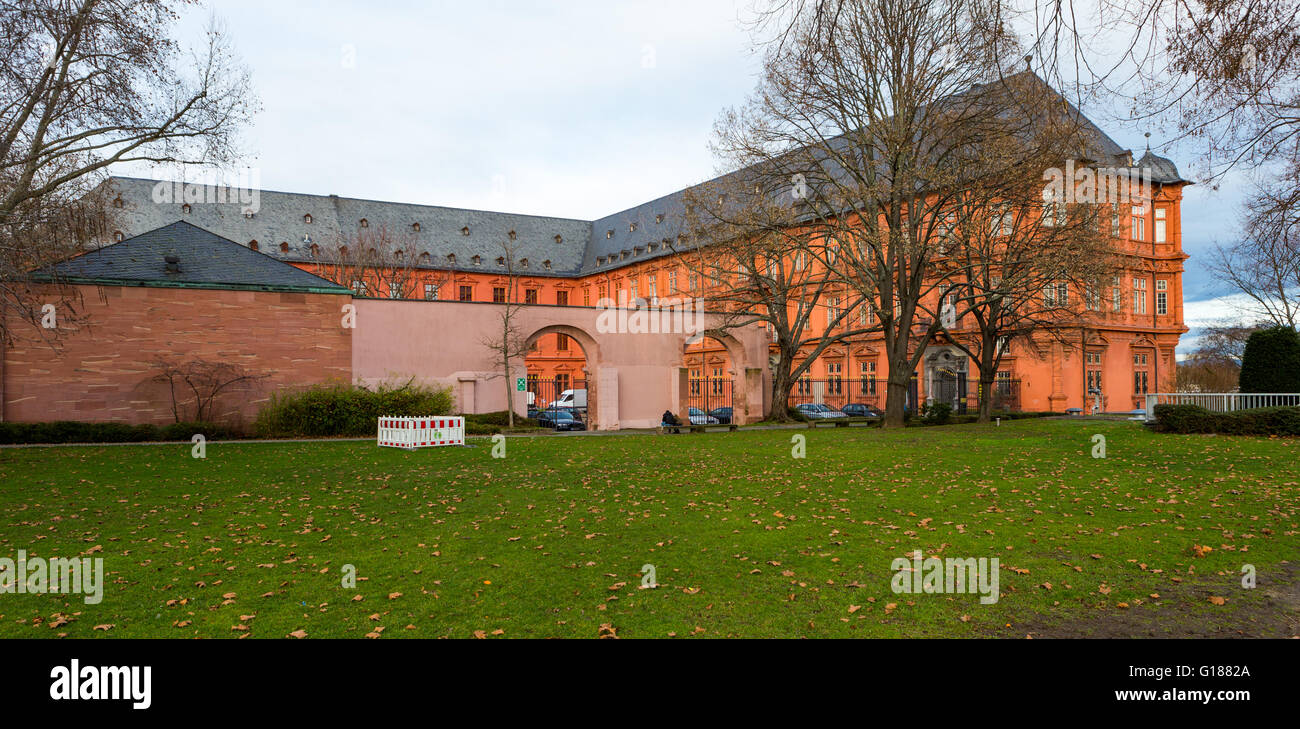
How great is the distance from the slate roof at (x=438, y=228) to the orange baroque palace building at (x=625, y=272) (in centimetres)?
13

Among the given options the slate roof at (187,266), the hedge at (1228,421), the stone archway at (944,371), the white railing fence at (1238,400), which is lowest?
the hedge at (1228,421)

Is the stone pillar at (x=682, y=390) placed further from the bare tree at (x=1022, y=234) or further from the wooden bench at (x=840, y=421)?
the bare tree at (x=1022, y=234)

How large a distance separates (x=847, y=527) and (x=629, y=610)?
407 centimetres

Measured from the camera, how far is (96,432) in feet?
76.0

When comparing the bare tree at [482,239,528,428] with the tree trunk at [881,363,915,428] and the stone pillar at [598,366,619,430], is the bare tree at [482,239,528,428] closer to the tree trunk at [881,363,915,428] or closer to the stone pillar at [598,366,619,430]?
the stone pillar at [598,366,619,430]

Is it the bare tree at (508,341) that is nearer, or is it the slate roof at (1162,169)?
the bare tree at (508,341)

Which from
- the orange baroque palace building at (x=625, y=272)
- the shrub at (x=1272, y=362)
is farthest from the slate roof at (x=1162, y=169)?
the shrub at (x=1272, y=362)

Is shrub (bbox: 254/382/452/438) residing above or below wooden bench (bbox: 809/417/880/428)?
above

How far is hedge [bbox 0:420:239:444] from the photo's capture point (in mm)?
22422

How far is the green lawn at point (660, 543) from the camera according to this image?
18.6 ft

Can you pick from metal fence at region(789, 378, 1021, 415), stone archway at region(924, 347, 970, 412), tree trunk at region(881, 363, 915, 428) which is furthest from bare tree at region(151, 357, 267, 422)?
stone archway at region(924, 347, 970, 412)

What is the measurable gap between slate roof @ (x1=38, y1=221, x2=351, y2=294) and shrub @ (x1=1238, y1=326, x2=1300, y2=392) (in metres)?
32.2

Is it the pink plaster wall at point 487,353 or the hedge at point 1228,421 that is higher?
the pink plaster wall at point 487,353

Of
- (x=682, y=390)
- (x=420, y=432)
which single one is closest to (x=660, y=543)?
(x=420, y=432)
